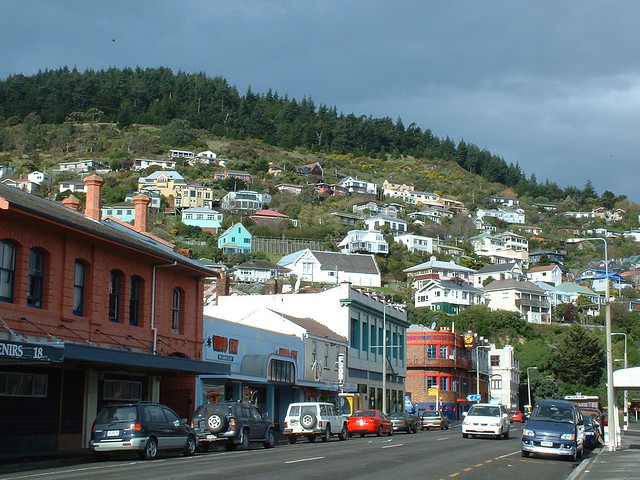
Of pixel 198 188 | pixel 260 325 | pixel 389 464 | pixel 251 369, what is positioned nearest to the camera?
pixel 389 464

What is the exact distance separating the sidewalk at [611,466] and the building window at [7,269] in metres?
17.7

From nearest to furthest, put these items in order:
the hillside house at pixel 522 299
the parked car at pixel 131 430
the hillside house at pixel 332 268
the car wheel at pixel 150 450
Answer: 1. the parked car at pixel 131 430
2. the car wheel at pixel 150 450
3. the hillside house at pixel 332 268
4. the hillside house at pixel 522 299

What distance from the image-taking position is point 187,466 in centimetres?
2216

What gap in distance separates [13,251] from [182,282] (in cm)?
1107

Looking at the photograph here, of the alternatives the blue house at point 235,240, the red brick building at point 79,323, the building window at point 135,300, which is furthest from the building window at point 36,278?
the blue house at point 235,240

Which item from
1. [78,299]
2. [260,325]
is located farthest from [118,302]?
[260,325]

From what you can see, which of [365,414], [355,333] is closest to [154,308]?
[365,414]

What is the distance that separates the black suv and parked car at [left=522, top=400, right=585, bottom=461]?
31.7 ft

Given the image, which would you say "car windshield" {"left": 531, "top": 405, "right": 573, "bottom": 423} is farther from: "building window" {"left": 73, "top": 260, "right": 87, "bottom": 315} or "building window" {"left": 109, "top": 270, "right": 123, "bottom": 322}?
"building window" {"left": 73, "top": 260, "right": 87, "bottom": 315}

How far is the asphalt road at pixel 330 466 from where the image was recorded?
19.7 meters

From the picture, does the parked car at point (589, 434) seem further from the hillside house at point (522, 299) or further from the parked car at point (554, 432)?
the hillside house at point (522, 299)

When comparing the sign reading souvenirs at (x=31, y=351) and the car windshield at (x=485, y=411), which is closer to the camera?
the sign reading souvenirs at (x=31, y=351)

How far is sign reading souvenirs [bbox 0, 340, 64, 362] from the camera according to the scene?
22.1m

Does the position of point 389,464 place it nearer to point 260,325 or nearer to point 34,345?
point 34,345
